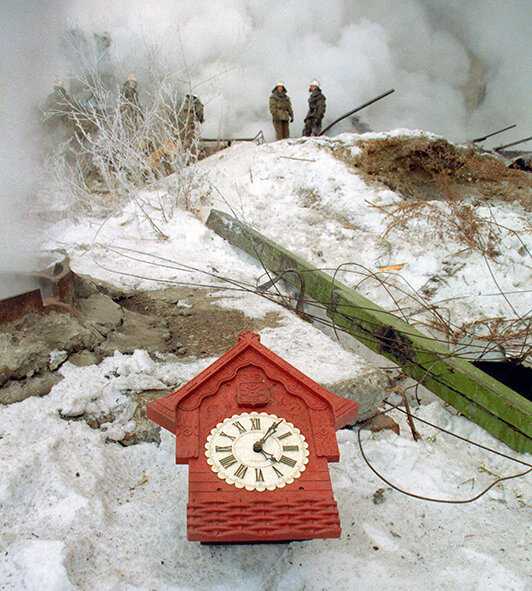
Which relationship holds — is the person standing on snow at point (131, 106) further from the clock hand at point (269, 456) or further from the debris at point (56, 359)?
the clock hand at point (269, 456)

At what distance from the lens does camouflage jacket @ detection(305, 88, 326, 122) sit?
13.5 metres

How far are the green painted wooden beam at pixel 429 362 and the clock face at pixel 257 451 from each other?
194cm

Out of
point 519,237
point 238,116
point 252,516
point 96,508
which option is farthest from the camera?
point 238,116

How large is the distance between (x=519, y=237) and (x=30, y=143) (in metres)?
5.88

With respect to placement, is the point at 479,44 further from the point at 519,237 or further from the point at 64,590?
the point at 64,590

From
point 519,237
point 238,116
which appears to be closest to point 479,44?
point 238,116

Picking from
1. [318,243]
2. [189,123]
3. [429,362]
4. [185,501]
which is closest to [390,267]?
[318,243]

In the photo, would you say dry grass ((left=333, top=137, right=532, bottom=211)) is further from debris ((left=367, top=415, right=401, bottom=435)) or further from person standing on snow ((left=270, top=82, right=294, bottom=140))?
debris ((left=367, top=415, right=401, bottom=435))

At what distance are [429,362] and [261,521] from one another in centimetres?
242

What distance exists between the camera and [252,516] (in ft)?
5.87

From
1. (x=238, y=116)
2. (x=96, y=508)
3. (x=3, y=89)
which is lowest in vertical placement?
(x=238, y=116)

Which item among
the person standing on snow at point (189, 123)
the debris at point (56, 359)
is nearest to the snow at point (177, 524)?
the debris at point (56, 359)

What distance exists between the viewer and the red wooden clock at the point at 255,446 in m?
1.78

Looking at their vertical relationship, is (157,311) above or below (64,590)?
below
